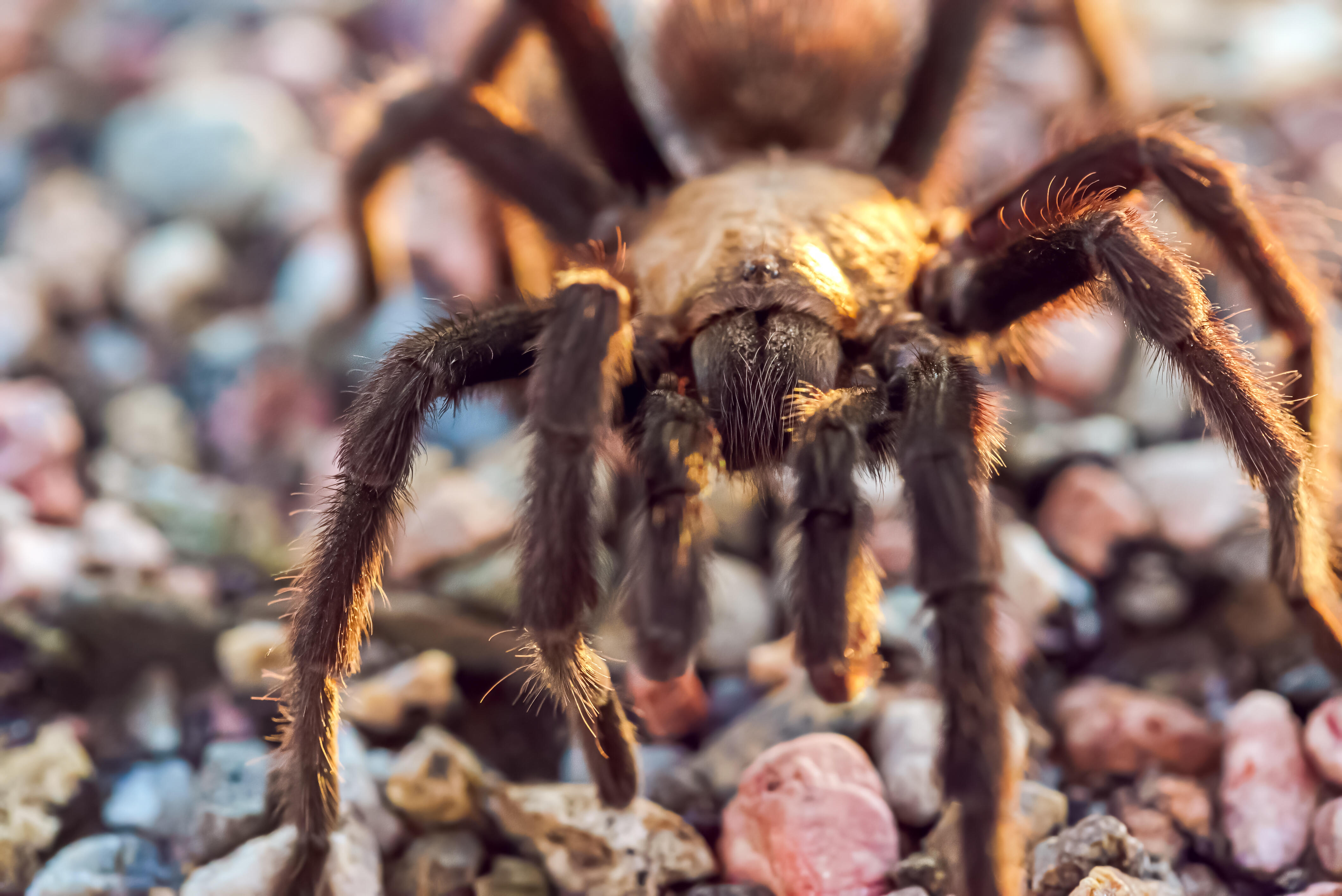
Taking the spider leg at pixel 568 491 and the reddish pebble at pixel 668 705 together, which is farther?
the reddish pebble at pixel 668 705

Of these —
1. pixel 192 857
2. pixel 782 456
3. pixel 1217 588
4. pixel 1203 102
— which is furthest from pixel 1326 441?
pixel 192 857

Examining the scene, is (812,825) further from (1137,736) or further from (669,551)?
(1137,736)

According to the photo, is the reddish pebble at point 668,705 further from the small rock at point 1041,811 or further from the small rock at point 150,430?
the small rock at point 150,430

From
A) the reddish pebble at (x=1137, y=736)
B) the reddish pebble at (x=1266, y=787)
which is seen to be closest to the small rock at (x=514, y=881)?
the reddish pebble at (x=1137, y=736)

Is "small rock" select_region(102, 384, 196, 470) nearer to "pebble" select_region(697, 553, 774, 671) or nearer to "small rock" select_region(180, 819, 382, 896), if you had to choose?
"small rock" select_region(180, 819, 382, 896)

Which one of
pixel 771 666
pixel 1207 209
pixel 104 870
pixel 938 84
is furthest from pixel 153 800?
pixel 938 84

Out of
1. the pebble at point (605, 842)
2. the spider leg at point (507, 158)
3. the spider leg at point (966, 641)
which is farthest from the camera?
the spider leg at point (507, 158)
